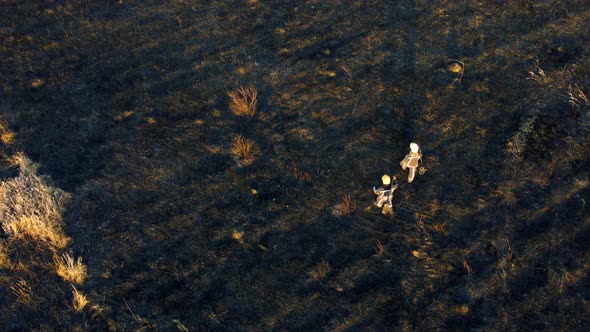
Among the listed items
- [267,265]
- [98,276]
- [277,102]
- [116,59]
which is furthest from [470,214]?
[116,59]

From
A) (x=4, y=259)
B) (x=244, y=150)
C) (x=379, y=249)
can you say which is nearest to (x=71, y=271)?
(x=4, y=259)

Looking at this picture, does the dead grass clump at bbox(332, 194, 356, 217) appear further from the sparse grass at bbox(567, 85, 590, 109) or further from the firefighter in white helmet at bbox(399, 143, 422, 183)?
the sparse grass at bbox(567, 85, 590, 109)

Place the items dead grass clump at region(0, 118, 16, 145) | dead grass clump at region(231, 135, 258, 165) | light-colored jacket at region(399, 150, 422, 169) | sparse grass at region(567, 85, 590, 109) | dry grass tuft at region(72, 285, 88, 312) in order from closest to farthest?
dry grass tuft at region(72, 285, 88, 312)
light-colored jacket at region(399, 150, 422, 169)
dead grass clump at region(231, 135, 258, 165)
sparse grass at region(567, 85, 590, 109)
dead grass clump at region(0, 118, 16, 145)

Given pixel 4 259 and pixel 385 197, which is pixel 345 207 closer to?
pixel 385 197

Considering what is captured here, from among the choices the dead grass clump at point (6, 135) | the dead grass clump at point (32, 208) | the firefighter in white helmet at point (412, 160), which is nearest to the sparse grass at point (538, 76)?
the firefighter in white helmet at point (412, 160)

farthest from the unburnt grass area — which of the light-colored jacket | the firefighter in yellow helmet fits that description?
the light-colored jacket

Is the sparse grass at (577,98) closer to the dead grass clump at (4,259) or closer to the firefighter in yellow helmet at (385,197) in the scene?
the firefighter in yellow helmet at (385,197)
